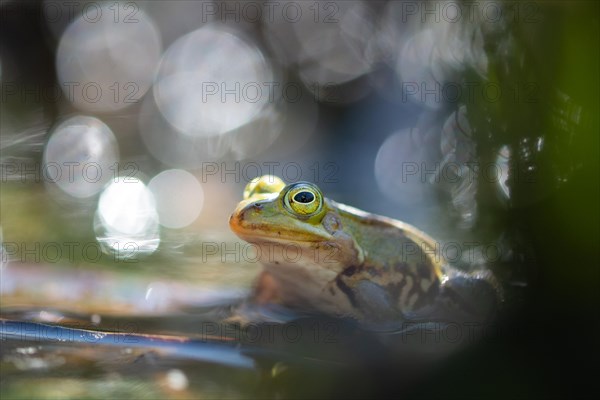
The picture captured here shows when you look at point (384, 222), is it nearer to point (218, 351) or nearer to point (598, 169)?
point (218, 351)

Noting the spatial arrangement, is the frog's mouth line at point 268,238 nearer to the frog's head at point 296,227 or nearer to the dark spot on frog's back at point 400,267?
the frog's head at point 296,227

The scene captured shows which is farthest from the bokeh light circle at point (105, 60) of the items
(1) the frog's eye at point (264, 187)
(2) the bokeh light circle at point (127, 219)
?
(1) the frog's eye at point (264, 187)

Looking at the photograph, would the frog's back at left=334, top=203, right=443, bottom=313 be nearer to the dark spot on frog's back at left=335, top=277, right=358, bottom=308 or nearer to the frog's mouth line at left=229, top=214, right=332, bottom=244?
the dark spot on frog's back at left=335, top=277, right=358, bottom=308

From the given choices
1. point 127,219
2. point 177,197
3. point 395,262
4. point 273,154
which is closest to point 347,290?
point 395,262

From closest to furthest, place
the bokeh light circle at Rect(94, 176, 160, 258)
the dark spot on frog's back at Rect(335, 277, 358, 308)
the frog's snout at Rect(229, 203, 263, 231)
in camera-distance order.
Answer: the frog's snout at Rect(229, 203, 263, 231)
the dark spot on frog's back at Rect(335, 277, 358, 308)
the bokeh light circle at Rect(94, 176, 160, 258)

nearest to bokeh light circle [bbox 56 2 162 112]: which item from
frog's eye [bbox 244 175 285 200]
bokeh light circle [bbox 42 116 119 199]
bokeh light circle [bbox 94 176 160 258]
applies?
bokeh light circle [bbox 42 116 119 199]

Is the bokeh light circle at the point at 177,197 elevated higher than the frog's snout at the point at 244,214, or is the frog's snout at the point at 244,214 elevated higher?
the bokeh light circle at the point at 177,197

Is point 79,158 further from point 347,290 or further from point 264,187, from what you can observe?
point 347,290
